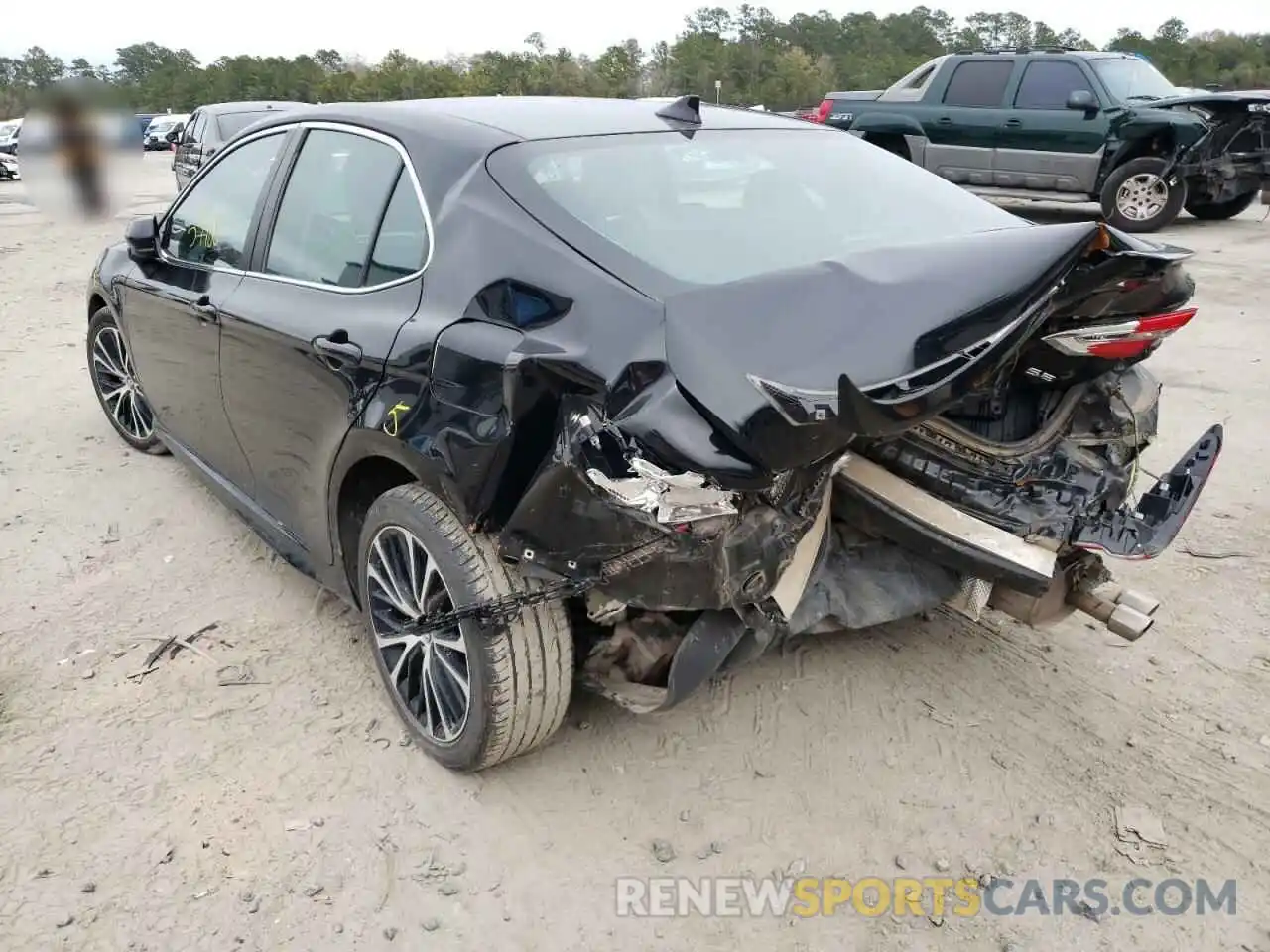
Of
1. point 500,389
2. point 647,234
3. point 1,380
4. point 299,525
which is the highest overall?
point 647,234

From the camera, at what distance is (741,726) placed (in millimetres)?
2828

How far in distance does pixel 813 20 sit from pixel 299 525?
213ft

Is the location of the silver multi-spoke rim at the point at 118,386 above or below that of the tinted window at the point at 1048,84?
below

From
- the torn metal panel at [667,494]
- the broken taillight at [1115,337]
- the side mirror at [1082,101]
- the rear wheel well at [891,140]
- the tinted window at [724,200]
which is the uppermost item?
the tinted window at [724,200]

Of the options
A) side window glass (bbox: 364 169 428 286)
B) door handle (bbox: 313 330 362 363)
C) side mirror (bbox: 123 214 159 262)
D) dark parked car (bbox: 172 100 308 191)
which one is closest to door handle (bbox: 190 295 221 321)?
side mirror (bbox: 123 214 159 262)

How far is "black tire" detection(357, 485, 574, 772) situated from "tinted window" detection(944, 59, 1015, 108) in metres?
10.7

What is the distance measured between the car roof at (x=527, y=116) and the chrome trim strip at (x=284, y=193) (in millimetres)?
27

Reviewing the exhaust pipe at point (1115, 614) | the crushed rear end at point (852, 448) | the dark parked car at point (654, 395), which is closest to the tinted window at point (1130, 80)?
the dark parked car at point (654, 395)

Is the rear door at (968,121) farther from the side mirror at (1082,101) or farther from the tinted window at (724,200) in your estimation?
the tinted window at (724,200)

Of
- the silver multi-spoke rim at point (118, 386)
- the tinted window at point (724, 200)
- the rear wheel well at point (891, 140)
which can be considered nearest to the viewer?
the tinted window at point (724, 200)

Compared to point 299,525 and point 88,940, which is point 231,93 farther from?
point 88,940

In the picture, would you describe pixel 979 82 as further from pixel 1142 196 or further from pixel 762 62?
pixel 762 62

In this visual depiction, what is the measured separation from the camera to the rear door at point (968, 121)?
11.1m

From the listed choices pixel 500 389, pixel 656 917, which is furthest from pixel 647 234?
pixel 656 917
